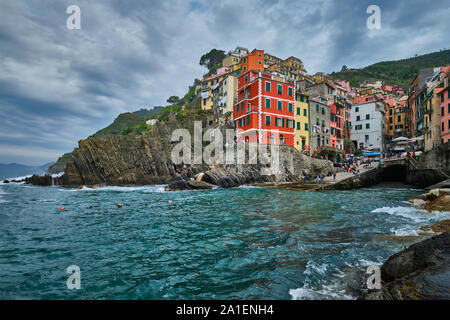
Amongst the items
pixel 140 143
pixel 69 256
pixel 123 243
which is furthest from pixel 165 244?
pixel 140 143

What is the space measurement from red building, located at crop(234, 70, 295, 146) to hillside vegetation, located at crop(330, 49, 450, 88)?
3557 inches

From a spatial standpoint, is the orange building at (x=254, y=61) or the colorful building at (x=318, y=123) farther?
the orange building at (x=254, y=61)

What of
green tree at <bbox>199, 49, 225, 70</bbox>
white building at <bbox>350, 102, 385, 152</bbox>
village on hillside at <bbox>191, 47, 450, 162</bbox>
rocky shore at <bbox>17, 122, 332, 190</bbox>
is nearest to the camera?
rocky shore at <bbox>17, 122, 332, 190</bbox>

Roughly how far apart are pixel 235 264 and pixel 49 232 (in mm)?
9908

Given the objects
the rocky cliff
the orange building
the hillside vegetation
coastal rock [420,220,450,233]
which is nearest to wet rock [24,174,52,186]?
the rocky cliff

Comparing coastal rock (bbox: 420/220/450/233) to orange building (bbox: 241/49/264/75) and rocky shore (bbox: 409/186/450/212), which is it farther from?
orange building (bbox: 241/49/264/75)

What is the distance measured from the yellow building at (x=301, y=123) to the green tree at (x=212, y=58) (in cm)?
6487

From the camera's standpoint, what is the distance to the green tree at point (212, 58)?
329 ft

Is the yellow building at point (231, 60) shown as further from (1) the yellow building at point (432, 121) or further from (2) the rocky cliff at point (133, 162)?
(1) the yellow building at point (432, 121)

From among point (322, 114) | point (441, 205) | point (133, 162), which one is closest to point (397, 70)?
point (322, 114)

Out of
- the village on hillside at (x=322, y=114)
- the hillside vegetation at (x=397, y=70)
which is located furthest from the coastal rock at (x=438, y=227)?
the hillside vegetation at (x=397, y=70)

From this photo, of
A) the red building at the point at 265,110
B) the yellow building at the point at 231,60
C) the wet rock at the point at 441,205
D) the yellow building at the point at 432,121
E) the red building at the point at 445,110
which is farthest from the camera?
the yellow building at the point at 231,60

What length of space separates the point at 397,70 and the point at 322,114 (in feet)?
436

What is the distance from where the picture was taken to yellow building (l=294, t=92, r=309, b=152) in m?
45.5
